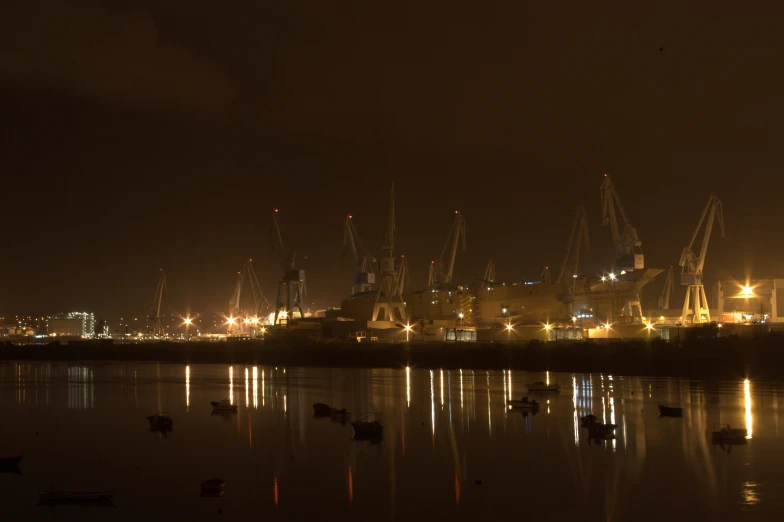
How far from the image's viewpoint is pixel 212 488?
17.5 m

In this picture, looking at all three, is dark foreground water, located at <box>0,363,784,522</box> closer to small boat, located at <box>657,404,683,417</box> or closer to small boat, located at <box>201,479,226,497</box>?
small boat, located at <box>201,479,226,497</box>

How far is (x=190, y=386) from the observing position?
4738cm

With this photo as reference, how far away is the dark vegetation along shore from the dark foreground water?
9.20m

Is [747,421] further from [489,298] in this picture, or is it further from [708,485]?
[489,298]

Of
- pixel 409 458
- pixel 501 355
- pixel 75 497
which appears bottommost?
pixel 409 458

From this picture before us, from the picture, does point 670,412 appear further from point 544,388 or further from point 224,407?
point 224,407

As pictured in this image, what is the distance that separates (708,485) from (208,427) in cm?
1727

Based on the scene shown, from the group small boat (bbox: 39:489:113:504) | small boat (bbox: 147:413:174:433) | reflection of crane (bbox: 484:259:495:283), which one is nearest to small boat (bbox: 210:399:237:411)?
small boat (bbox: 147:413:174:433)

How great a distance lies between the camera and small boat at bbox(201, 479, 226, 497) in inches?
687

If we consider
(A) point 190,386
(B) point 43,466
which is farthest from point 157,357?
(B) point 43,466

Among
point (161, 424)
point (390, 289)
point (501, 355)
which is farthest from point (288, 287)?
point (161, 424)

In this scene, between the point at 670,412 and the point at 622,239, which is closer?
the point at 670,412

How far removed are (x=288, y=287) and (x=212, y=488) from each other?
93681mm

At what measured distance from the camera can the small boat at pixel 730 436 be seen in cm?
2355
